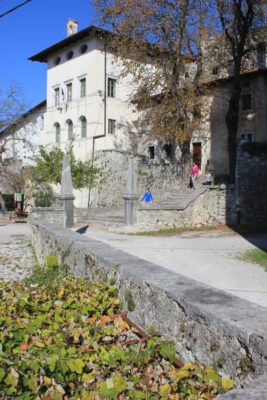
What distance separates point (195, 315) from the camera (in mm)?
2930

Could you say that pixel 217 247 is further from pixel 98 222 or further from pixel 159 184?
pixel 159 184

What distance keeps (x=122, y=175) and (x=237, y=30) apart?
496 inches

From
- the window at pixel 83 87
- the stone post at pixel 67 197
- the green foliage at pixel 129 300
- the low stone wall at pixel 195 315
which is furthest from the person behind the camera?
the window at pixel 83 87

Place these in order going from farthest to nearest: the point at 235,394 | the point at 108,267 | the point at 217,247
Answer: the point at 217,247, the point at 108,267, the point at 235,394

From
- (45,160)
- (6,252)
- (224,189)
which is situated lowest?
(6,252)

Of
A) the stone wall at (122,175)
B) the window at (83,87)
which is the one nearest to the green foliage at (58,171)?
the stone wall at (122,175)

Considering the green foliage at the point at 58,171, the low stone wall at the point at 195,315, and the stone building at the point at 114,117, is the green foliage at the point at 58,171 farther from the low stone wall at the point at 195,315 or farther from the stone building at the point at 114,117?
the low stone wall at the point at 195,315

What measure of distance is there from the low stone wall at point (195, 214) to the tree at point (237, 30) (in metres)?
2.85

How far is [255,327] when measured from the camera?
240cm

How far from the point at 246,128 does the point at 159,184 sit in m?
6.98

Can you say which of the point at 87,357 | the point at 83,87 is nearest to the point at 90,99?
the point at 83,87

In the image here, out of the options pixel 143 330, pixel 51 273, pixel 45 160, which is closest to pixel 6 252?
pixel 51 273

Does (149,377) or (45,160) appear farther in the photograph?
(45,160)

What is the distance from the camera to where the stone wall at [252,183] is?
21.9 meters
